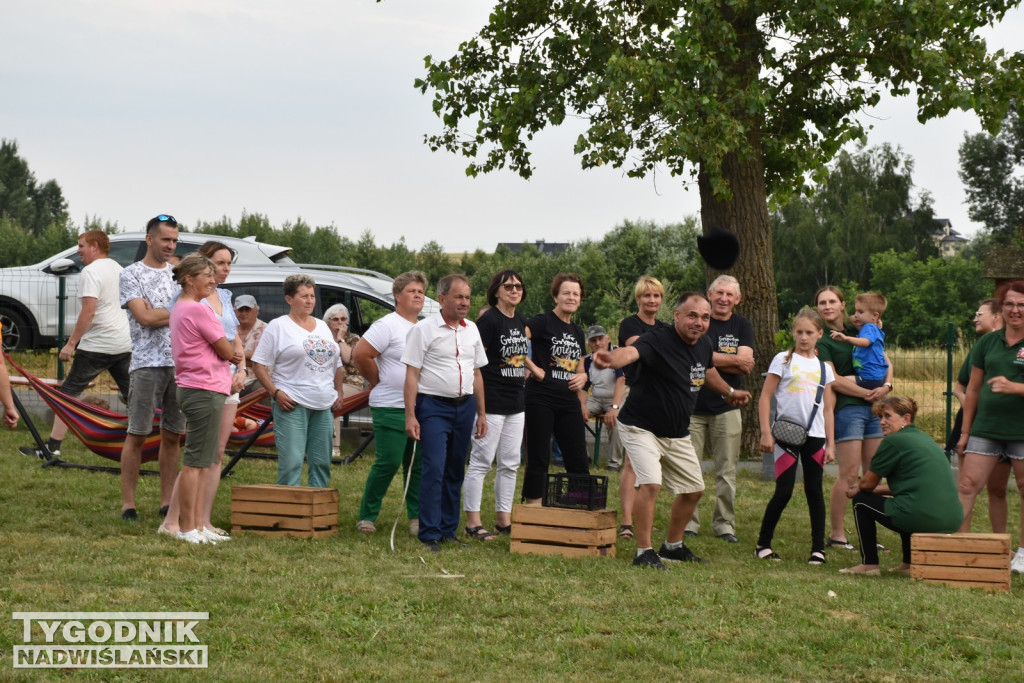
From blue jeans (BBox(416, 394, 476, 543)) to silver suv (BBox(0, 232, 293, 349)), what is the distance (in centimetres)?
786

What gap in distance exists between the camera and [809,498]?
780 cm

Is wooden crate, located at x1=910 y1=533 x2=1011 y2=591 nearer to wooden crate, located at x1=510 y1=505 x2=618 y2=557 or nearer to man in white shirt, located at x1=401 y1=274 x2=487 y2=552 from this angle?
wooden crate, located at x1=510 y1=505 x2=618 y2=557

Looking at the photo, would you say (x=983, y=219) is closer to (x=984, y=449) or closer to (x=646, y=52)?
(x=646, y=52)

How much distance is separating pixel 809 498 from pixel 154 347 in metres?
4.57

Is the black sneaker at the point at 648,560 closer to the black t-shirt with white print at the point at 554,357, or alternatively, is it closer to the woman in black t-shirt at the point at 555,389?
the woman in black t-shirt at the point at 555,389

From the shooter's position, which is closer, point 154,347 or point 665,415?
point 665,415

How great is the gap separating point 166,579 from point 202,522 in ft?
4.55

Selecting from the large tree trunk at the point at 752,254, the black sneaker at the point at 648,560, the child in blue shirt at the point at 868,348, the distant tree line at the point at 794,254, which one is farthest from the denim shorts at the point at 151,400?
the distant tree line at the point at 794,254

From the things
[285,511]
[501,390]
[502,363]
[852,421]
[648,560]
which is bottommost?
[648,560]

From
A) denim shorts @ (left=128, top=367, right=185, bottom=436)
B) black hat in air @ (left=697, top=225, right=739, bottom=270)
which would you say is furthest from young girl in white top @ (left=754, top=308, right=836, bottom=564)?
denim shorts @ (left=128, top=367, right=185, bottom=436)

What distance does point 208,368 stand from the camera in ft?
23.1

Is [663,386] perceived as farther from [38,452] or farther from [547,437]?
[38,452]

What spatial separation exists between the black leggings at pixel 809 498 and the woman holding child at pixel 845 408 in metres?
0.32

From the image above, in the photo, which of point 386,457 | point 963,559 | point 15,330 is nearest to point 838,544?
point 963,559
